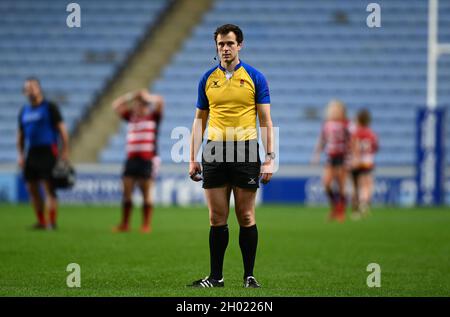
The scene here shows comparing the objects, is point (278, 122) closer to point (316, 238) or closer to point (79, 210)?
point (79, 210)

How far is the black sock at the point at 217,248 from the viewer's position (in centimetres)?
775

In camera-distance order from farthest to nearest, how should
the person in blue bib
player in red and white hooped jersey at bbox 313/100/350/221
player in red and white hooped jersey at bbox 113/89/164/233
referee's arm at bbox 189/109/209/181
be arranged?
player in red and white hooped jersey at bbox 313/100/350/221 < the person in blue bib < player in red and white hooped jersey at bbox 113/89/164/233 < referee's arm at bbox 189/109/209/181

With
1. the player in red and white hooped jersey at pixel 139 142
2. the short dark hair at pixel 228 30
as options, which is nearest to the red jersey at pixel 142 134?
the player in red and white hooped jersey at pixel 139 142

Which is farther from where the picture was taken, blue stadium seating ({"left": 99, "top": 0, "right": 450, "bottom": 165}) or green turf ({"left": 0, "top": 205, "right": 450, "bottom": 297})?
blue stadium seating ({"left": 99, "top": 0, "right": 450, "bottom": 165})

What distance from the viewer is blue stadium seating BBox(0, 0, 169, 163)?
87.4 feet

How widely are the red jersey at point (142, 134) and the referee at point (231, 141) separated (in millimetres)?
6430

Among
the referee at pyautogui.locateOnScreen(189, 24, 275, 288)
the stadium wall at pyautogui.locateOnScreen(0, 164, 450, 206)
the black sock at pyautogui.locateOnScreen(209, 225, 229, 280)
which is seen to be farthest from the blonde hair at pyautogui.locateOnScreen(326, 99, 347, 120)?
the black sock at pyautogui.locateOnScreen(209, 225, 229, 280)

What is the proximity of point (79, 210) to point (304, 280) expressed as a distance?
1275cm

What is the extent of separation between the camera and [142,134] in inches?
559

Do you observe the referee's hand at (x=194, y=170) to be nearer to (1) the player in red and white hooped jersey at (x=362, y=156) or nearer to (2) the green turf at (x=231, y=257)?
(2) the green turf at (x=231, y=257)

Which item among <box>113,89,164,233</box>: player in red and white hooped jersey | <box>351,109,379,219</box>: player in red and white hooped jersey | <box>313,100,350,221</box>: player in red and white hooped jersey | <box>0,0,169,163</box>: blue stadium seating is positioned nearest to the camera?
<box>113,89,164,233</box>: player in red and white hooped jersey

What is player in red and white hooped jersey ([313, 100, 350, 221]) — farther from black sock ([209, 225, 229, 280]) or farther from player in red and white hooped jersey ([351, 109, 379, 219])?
black sock ([209, 225, 229, 280])

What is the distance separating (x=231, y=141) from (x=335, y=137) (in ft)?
34.5

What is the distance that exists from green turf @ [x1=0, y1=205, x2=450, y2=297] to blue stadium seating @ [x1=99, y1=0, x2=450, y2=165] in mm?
8168
